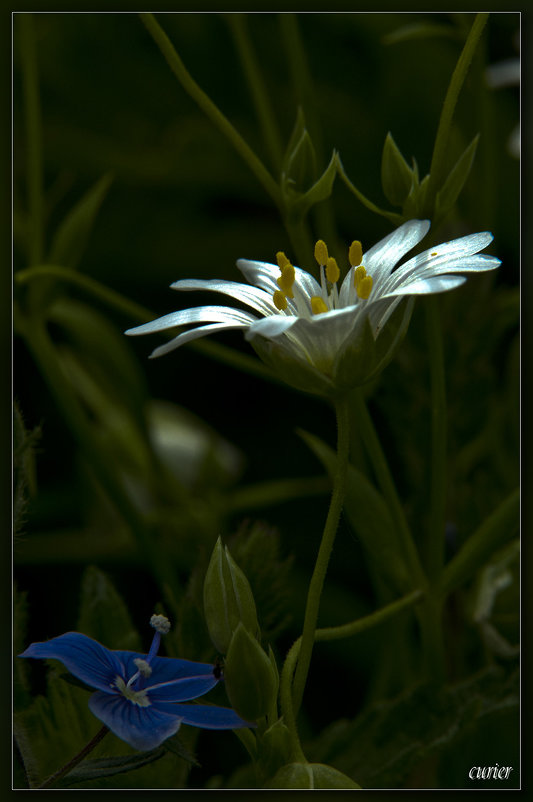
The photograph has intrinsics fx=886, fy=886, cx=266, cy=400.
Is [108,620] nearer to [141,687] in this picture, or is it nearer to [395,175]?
[141,687]

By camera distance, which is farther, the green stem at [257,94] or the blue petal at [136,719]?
the green stem at [257,94]

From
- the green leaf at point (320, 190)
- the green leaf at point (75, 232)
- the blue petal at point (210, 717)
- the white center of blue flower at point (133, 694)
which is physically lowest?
the blue petal at point (210, 717)

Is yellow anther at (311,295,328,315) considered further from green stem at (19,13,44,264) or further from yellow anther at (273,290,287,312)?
green stem at (19,13,44,264)

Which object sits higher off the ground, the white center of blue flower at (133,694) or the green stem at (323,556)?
the green stem at (323,556)

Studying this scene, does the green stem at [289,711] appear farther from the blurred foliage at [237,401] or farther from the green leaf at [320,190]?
the green leaf at [320,190]

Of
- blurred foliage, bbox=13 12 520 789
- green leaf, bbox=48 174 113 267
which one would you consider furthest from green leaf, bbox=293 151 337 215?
green leaf, bbox=48 174 113 267

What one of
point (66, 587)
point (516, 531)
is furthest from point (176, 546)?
point (516, 531)

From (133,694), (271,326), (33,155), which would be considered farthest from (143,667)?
(33,155)

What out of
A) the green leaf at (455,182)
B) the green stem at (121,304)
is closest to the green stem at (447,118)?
the green leaf at (455,182)
